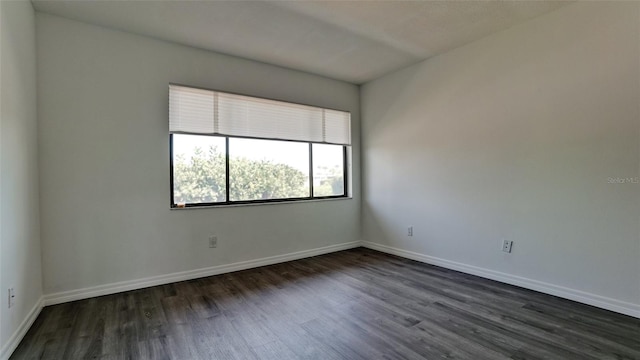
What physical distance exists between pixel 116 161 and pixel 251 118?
1.49 metres

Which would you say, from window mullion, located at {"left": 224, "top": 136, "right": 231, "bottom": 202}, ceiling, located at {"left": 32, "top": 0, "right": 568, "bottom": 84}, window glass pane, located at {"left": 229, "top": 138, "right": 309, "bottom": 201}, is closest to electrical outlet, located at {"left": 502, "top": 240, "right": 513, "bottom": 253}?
ceiling, located at {"left": 32, "top": 0, "right": 568, "bottom": 84}

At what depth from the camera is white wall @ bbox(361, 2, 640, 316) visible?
7.80 ft

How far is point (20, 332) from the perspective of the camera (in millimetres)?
2061

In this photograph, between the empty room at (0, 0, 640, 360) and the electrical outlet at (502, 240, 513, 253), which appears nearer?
the empty room at (0, 0, 640, 360)

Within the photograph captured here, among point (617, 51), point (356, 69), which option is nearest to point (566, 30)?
point (617, 51)

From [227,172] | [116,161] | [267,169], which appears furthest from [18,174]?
[267,169]

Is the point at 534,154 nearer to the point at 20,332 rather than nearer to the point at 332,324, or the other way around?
the point at 332,324

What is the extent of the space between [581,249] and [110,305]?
163 inches

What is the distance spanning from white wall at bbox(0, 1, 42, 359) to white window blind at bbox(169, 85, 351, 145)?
43.8 inches

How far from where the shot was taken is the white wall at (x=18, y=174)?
1.90 metres

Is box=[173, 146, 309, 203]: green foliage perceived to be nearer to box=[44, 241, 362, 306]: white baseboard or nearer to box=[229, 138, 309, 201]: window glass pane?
box=[229, 138, 309, 201]: window glass pane

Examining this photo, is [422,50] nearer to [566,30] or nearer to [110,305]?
[566,30]

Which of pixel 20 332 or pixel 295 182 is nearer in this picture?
pixel 20 332

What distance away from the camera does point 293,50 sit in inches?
134
